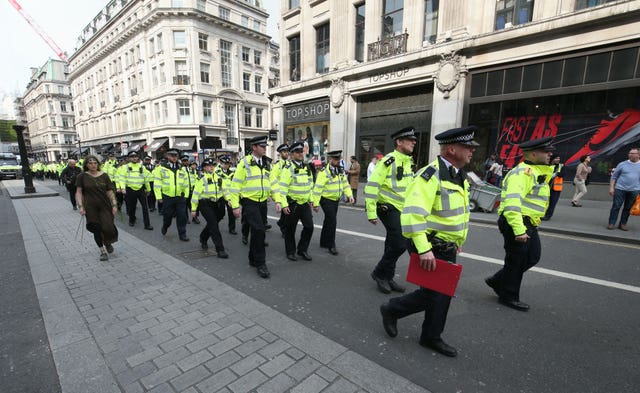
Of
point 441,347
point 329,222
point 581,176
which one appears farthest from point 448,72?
point 441,347

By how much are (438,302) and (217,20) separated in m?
40.3

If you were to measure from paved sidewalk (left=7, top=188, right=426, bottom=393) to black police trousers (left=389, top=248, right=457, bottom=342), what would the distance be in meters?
0.54

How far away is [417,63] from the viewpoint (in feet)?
46.9

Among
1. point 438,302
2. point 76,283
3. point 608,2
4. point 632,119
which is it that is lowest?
point 76,283

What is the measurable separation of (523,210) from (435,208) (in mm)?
1604

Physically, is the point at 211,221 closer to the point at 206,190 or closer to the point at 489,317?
the point at 206,190

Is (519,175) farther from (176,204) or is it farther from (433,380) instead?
(176,204)

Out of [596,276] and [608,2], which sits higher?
[608,2]

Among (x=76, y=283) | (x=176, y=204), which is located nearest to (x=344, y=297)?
(x=76, y=283)

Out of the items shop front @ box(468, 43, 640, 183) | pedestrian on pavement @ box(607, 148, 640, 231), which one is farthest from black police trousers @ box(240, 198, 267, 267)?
shop front @ box(468, 43, 640, 183)

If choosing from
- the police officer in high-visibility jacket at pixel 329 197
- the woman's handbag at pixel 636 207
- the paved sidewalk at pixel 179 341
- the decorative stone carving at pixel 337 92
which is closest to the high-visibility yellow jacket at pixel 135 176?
the paved sidewalk at pixel 179 341

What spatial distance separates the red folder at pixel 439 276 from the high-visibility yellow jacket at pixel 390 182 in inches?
60.7

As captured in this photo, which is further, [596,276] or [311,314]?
[596,276]

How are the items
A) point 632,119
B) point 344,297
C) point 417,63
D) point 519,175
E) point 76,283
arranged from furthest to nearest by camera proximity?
point 417,63 < point 632,119 < point 76,283 < point 344,297 < point 519,175
